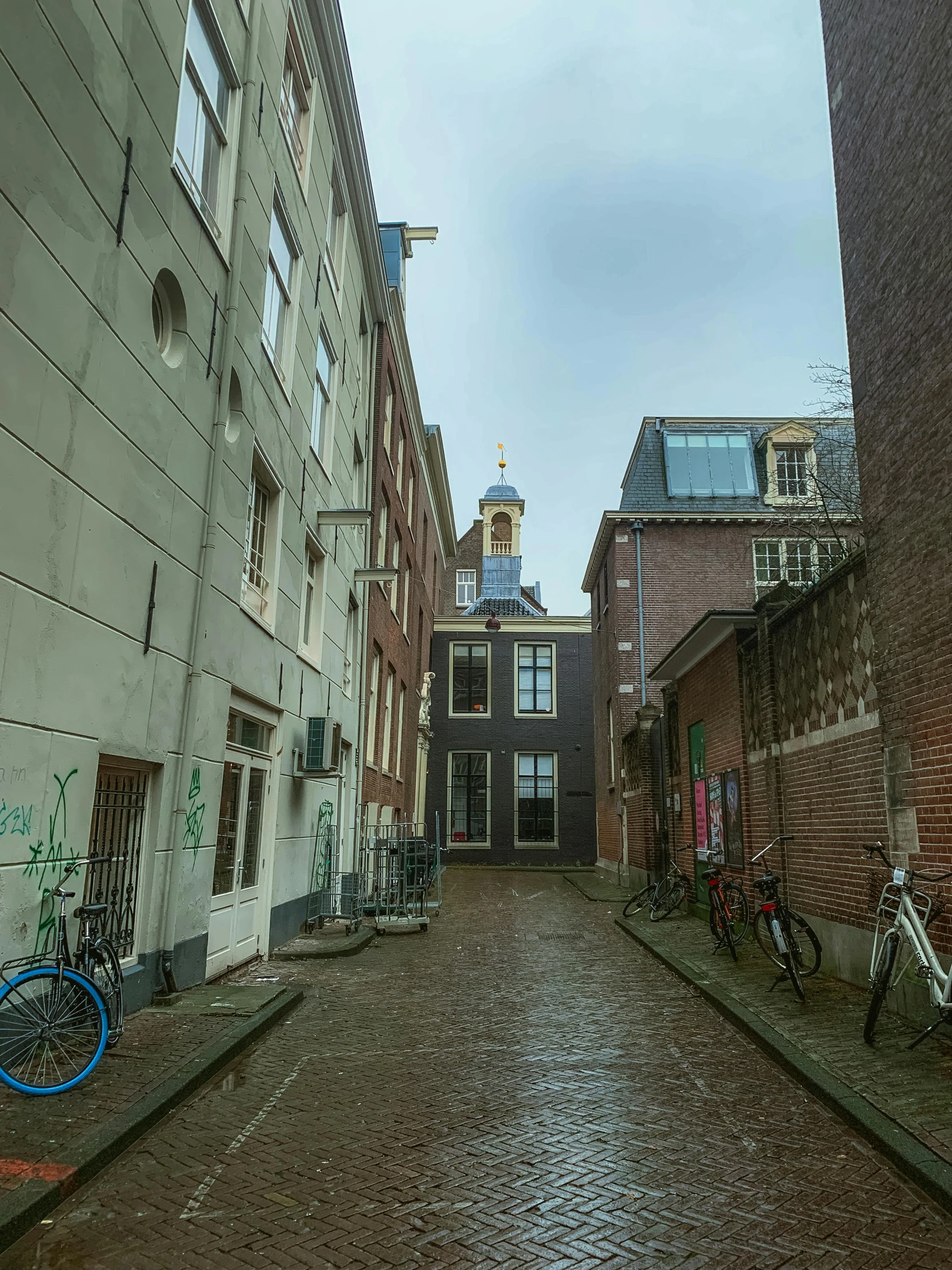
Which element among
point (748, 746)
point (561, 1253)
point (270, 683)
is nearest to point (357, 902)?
point (270, 683)

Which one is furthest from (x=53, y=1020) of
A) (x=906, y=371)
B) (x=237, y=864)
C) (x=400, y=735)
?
(x=400, y=735)

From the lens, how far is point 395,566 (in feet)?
75.6

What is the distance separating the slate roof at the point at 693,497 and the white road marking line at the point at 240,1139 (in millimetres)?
19835

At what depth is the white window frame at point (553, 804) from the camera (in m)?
35.3

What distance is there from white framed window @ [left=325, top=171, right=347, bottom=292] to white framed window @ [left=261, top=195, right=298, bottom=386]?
2649 mm

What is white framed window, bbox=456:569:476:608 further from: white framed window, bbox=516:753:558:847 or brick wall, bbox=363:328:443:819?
brick wall, bbox=363:328:443:819

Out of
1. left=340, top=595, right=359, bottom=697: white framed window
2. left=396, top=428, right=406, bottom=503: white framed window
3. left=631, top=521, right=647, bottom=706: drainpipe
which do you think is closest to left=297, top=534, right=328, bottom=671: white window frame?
left=340, top=595, right=359, bottom=697: white framed window

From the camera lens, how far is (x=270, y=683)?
36.3 feet

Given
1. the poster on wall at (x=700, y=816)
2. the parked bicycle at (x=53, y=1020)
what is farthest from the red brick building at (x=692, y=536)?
the parked bicycle at (x=53, y=1020)

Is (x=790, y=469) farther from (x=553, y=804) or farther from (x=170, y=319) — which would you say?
(x=170, y=319)

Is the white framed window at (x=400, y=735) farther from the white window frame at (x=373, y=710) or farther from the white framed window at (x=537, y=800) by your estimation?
the white framed window at (x=537, y=800)

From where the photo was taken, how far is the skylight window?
2472 cm

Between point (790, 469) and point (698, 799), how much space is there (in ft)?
44.9

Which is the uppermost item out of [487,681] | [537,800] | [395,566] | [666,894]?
[395,566]
